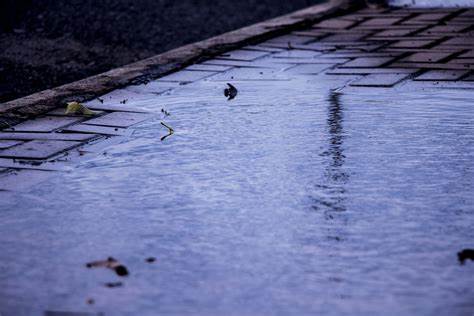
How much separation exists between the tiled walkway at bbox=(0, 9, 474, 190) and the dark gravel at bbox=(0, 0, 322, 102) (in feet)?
3.84

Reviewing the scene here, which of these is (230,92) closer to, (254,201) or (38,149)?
(38,149)

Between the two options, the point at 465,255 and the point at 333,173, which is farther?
the point at 333,173

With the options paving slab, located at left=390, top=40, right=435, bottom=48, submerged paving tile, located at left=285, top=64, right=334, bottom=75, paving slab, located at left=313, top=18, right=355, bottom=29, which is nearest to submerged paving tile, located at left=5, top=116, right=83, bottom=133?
submerged paving tile, located at left=285, top=64, right=334, bottom=75

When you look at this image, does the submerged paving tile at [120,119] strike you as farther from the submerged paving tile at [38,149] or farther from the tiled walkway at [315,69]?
the submerged paving tile at [38,149]

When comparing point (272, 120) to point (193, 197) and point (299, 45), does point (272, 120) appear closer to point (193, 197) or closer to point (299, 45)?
point (193, 197)

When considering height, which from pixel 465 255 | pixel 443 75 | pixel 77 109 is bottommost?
pixel 465 255

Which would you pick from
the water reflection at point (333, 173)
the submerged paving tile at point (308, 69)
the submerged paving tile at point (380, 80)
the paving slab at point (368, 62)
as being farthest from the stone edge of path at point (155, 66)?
the water reflection at point (333, 173)

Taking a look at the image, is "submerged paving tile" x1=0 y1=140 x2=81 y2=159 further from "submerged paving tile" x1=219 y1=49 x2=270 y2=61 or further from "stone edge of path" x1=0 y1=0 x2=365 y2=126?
"submerged paving tile" x1=219 y1=49 x2=270 y2=61

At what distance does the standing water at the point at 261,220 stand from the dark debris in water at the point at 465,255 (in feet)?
0.09

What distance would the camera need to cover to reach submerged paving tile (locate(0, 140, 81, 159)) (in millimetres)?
3256

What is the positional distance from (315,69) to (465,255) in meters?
2.78

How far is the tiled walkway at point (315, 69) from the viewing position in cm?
339

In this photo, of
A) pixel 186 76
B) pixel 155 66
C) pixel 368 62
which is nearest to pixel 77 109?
pixel 186 76

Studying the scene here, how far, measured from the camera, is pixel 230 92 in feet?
14.2
